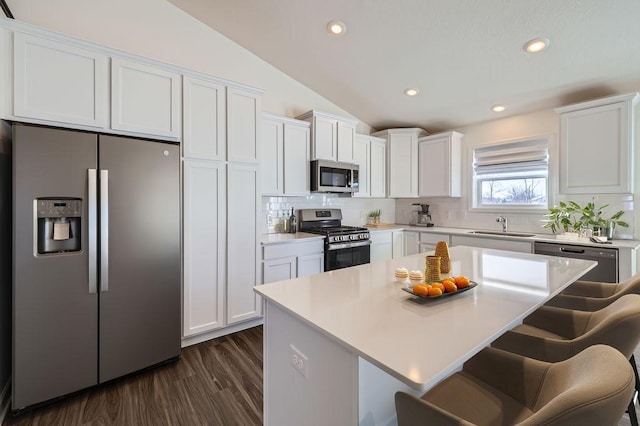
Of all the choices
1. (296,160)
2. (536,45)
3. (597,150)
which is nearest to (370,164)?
(296,160)

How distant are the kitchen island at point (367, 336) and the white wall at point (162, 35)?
2909mm

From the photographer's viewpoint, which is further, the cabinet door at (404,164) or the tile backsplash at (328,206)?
the cabinet door at (404,164)

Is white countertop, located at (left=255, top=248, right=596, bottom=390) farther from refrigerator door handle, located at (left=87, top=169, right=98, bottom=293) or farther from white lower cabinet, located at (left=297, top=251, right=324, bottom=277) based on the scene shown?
white lower cabinet, located at (left=297, top=251, right=324, bottom=277)

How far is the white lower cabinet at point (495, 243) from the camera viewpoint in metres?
3.39

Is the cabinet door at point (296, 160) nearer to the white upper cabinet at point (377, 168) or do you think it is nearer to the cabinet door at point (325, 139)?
the cabinet door at point (325, 139)

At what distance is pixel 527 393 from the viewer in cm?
108

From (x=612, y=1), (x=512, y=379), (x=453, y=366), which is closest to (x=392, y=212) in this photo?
(x=612, y=1)

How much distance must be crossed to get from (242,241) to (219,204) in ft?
1.43

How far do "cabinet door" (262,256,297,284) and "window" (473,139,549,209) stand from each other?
297cm

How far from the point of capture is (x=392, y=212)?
5.33 meters

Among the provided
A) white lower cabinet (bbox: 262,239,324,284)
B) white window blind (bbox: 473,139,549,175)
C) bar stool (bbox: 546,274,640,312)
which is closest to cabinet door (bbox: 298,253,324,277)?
white lower cabinet (bbox: 262,239,324,284)

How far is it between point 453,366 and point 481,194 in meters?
4.22

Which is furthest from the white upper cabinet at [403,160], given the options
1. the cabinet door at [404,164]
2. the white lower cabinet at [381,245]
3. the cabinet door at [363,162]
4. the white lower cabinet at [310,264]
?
the white lower cabinet at [310,264]

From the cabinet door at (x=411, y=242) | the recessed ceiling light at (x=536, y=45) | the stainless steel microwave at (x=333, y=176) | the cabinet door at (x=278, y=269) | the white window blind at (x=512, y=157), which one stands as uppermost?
the recessed ceiling light at (x=536, y=45)
